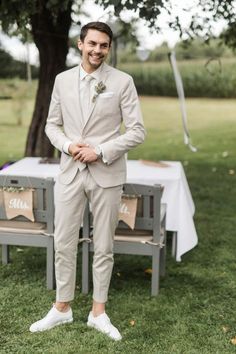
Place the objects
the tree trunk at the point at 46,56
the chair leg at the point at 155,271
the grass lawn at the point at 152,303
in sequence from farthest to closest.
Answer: the tree trunk at the point at 46,56 < the chair leg at the point at 155,271 < the grass lawn at the point at 152,303

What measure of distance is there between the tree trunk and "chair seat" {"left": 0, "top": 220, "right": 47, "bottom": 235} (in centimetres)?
298

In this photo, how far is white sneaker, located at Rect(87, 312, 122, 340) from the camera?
334 cm

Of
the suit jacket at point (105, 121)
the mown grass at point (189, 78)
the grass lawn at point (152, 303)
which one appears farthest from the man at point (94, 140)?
the mown grass at point (189, 78)

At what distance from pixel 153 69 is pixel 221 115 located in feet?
9.51

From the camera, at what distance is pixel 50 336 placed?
333 centimetres

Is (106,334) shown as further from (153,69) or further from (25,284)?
(153,69)

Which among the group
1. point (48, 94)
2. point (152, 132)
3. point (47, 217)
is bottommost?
point (152, 132)

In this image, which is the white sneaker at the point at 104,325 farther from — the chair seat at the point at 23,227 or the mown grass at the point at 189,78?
the mown grass at the point at 189,78

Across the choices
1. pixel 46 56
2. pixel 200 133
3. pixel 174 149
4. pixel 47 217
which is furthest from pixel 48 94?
pixel 200 133

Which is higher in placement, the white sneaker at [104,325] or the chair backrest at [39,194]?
the chair backrest at [39,194]

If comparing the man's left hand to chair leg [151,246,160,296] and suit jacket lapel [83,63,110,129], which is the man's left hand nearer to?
suit jacket lapel [83,63,110,129]

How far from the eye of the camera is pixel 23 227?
4.07 meters

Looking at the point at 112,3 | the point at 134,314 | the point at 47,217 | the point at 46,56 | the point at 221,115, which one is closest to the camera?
the point at 134,314

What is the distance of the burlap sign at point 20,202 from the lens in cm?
392
